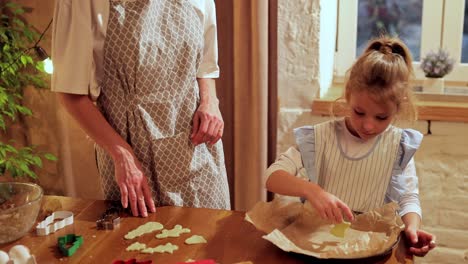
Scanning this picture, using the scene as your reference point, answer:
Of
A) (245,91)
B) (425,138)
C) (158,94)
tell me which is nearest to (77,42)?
(158,94)

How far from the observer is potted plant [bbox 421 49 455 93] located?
97.7 inches

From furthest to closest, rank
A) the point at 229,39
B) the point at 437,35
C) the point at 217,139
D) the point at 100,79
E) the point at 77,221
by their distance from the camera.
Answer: the point at 437,35 < the point at 229,39 < the point at 217,139 < the point at 100,79 < the point at 77,221

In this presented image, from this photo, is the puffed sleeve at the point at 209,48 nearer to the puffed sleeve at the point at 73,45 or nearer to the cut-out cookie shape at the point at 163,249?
the puffed sleeve at the point at 73,45

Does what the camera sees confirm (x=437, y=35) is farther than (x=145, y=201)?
Yes

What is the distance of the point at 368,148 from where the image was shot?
5.20 ft

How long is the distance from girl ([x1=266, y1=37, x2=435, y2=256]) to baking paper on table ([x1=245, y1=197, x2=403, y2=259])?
0.20 ft

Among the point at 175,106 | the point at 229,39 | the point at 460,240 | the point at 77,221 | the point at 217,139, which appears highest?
the point at 229,39

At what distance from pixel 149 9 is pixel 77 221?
582mm

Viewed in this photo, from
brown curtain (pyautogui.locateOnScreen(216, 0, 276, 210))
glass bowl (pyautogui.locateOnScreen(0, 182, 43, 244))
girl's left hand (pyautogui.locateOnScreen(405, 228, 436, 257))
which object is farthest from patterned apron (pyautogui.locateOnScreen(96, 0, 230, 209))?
brown curtain (pyautogui.locateOnScreen(216, 0, 276, 210))

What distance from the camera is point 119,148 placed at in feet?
4.84

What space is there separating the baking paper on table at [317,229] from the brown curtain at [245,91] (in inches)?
38.3

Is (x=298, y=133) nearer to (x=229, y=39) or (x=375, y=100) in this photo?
(x=375, y=100)

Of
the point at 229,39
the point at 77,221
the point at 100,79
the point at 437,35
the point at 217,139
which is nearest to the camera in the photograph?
the point at 77,221

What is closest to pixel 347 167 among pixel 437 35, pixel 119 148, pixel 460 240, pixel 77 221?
pixel 119 148
